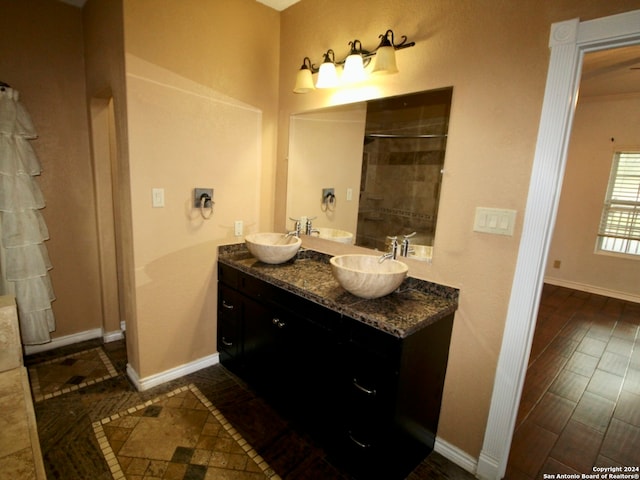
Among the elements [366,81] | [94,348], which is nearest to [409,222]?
[366,81]

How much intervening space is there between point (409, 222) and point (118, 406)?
2.12 metres

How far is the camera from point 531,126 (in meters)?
1.38

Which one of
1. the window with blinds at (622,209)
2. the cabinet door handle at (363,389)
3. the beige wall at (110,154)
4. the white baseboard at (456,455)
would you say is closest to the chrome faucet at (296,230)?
the beige wall at (110,154)

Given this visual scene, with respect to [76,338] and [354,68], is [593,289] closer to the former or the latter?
Result: [354,68]

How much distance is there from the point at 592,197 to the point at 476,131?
430cm

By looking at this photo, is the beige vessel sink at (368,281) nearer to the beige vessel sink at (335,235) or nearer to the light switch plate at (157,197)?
the beige vessel sink at (335,235)

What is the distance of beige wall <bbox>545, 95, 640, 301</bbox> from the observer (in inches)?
168

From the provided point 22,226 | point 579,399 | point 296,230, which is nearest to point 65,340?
point 22,226

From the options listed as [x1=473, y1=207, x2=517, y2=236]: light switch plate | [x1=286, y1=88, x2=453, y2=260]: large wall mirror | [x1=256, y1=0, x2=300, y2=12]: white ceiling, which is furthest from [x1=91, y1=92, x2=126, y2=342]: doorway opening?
[x1=473, y1=207, x2=517, y2=236]: light switch plate

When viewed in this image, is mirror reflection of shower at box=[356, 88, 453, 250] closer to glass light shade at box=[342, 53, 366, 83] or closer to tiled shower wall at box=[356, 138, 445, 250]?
tiled shower wall at box=[356, 138, 445, 250]

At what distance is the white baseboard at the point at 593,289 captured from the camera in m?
4.31

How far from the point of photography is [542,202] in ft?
4.46

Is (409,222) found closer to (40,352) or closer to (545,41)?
(545,41)

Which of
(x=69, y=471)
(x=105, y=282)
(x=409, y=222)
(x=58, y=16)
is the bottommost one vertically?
(x=69, y=471)
